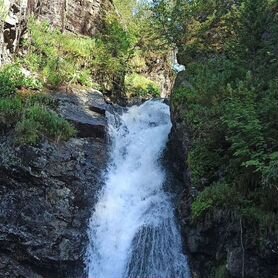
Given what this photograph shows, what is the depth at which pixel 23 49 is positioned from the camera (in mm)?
18453

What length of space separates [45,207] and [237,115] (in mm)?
5283

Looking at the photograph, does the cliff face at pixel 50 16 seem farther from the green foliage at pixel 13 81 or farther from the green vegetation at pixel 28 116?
the green vegetation at pixel 28 116

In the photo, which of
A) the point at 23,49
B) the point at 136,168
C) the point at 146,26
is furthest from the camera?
the point at 146,26

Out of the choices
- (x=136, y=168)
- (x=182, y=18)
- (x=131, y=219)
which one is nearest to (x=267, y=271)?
(x=131, y=219)

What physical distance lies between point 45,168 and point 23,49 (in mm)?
8742

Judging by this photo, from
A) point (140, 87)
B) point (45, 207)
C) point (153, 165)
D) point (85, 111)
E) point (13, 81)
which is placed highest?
point (140, 87)

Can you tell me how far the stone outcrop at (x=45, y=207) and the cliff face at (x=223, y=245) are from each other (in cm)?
271

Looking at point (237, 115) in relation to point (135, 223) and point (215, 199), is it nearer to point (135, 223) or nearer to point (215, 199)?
point (215, 199)

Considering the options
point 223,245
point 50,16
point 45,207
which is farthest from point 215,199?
point 50,16

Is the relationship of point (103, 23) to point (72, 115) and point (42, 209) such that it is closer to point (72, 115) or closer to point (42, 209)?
point (72, 115)

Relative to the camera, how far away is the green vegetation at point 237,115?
8.42 m

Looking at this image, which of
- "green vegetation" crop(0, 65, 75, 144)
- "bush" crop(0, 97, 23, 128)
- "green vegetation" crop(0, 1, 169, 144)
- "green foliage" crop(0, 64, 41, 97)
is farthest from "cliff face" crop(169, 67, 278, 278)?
"green foliage" crop(0, 64, 41, 97)

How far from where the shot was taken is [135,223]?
11.1 meters

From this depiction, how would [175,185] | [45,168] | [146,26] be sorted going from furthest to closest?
1. [146,26]
2. [175,185]
3. [45,168]
